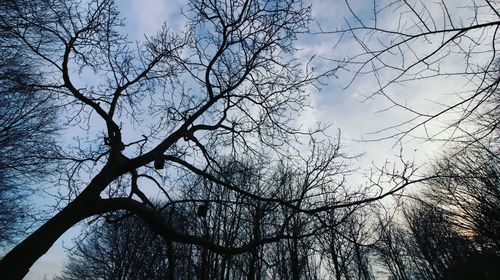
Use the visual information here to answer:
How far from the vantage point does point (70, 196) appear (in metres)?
5.32

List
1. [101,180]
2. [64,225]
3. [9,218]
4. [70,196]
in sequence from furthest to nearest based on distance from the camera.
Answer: [9,218] → [70,196] → [101,180] → [64,225]

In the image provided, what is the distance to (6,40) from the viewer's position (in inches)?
220

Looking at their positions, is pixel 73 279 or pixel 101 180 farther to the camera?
pixel 73 279

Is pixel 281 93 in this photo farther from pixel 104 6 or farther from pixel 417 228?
pixel 417 228

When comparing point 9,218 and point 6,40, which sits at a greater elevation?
point 9,218

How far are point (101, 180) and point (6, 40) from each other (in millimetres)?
4058

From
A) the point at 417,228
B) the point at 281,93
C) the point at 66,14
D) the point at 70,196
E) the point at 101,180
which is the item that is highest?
the point at 417,228

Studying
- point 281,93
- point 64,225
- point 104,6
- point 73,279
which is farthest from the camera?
point 73,279

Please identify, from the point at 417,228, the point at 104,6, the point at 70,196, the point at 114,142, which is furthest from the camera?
the point at 417,228

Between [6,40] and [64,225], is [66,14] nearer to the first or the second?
[6,40]

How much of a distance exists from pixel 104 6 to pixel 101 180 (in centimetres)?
383

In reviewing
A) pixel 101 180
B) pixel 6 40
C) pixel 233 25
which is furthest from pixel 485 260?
pixel 6 40

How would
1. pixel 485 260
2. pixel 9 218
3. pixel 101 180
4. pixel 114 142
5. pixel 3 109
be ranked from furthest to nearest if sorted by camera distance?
pixel 485 260
pixel 9 218
pixel 3 109
pixel 114 142
pixel 101 180

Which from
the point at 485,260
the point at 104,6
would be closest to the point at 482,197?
the point at 485,260
